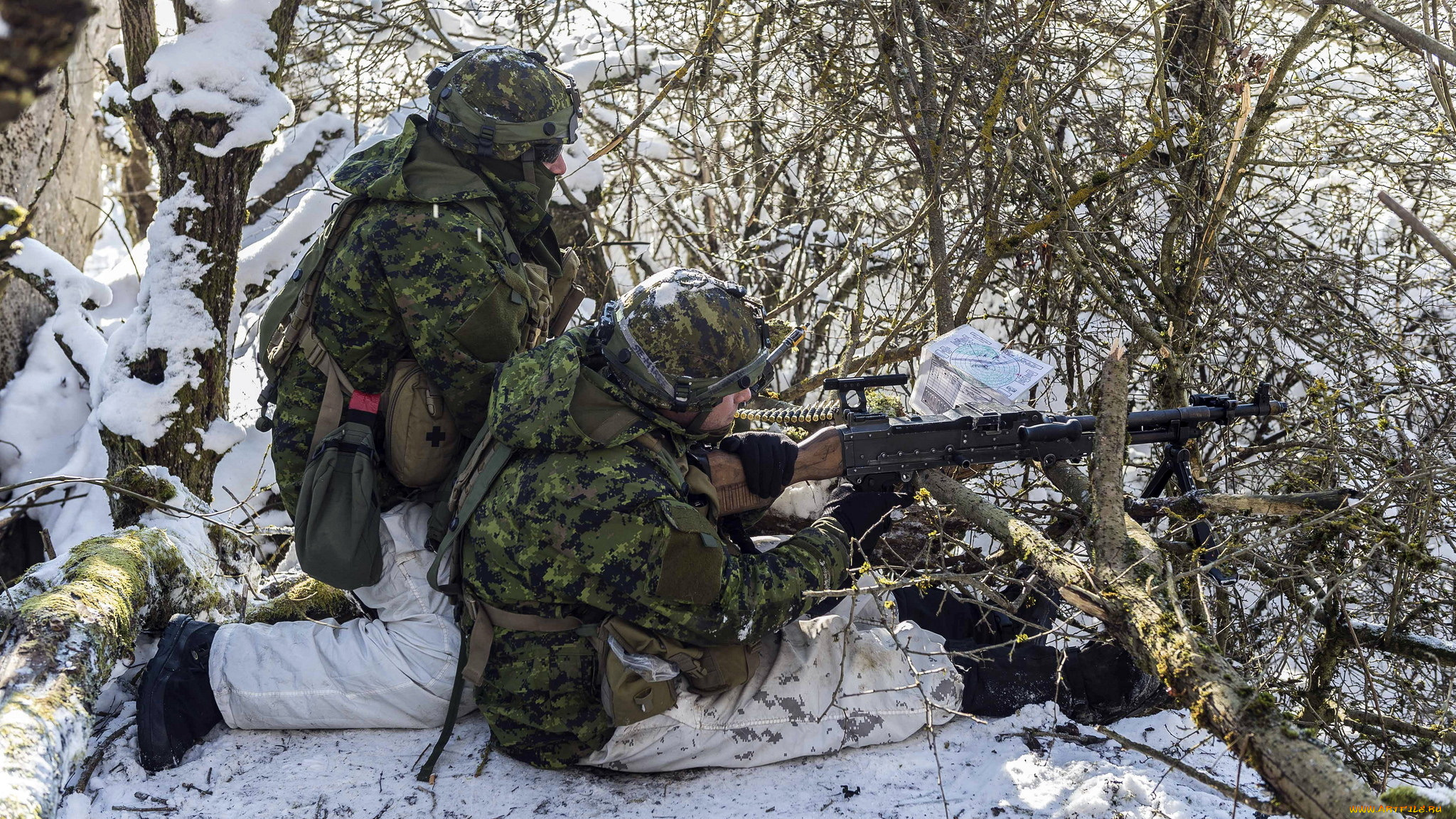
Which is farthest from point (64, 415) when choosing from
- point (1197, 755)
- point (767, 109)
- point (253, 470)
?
point (1197, 755)

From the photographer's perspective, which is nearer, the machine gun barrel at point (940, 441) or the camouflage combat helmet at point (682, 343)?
the camouflage combat helmet at point (682, 343)

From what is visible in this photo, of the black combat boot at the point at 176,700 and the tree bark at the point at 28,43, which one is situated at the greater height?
the tree bark at the point at 28,43

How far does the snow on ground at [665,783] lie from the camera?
2.61m

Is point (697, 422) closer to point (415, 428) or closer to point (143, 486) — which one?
point (415, 428)

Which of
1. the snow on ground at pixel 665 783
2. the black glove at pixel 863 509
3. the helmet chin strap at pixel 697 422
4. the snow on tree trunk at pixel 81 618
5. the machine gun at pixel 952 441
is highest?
the helmet chin strap at pixel 697 422

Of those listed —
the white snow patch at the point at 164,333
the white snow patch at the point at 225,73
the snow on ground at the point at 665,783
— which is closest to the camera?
the snow on ground at the point at 665,783

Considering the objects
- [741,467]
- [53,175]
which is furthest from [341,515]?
[53,175]

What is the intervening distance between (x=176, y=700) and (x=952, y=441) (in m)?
2.42

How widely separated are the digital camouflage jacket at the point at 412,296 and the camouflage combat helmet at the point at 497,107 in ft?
0.30

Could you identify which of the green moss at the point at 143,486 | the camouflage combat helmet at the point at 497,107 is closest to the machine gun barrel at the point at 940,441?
the camouflage combat helmet at the point at 497,107

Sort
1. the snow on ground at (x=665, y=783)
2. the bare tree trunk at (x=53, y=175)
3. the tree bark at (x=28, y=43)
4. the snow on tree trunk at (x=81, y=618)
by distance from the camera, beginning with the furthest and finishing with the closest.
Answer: the bare tree trunk at (x=53, y=175)
the snow on ground at (x=665, y=783)
the snow on tree trunk at (x=81, y=618)
the tree bark at (x=28, y=43)

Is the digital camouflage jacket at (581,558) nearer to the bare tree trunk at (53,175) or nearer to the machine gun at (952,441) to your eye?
the machine gun at (952,441)

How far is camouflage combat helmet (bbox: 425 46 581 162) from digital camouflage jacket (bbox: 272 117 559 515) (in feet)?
0.30

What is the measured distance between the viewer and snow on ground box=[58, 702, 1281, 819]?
261 cm
